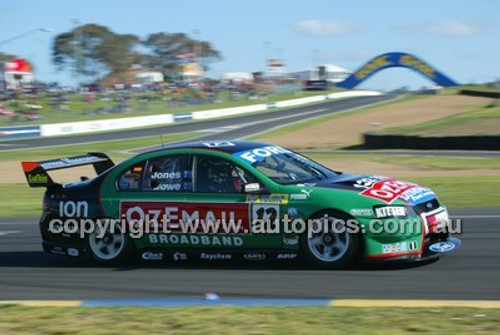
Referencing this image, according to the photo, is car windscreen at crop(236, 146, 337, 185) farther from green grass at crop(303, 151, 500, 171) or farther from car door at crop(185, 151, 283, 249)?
green grass at crop(303, 151, 500, 171)

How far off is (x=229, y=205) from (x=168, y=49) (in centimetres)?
13645

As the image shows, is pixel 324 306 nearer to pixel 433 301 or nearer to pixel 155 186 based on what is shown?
pixel 433 301

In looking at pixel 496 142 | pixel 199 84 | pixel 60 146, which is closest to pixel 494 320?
pixel 496 142

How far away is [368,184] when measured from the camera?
25.7 feet

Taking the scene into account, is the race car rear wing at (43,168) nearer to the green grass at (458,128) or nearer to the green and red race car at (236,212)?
the green and red race car at (236,212)

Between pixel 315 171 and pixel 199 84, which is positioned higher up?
pixel 199 84

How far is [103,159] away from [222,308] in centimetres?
424

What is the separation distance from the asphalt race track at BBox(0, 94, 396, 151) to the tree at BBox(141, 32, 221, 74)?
69.2m

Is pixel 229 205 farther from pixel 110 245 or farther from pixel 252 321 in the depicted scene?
pixel 252 321

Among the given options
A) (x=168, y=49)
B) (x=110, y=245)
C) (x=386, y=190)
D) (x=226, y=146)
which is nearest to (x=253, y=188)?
(x=226, y=146)

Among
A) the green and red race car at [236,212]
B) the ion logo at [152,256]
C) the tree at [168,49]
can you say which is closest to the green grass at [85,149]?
the green and red race car at [236,212]

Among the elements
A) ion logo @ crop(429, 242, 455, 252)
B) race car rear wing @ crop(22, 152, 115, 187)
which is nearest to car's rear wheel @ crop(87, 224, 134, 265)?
race car rear wing @ crop(22, 152, 115, 187)

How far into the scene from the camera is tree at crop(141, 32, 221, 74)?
139 m

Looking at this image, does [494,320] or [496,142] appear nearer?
[494,320]
